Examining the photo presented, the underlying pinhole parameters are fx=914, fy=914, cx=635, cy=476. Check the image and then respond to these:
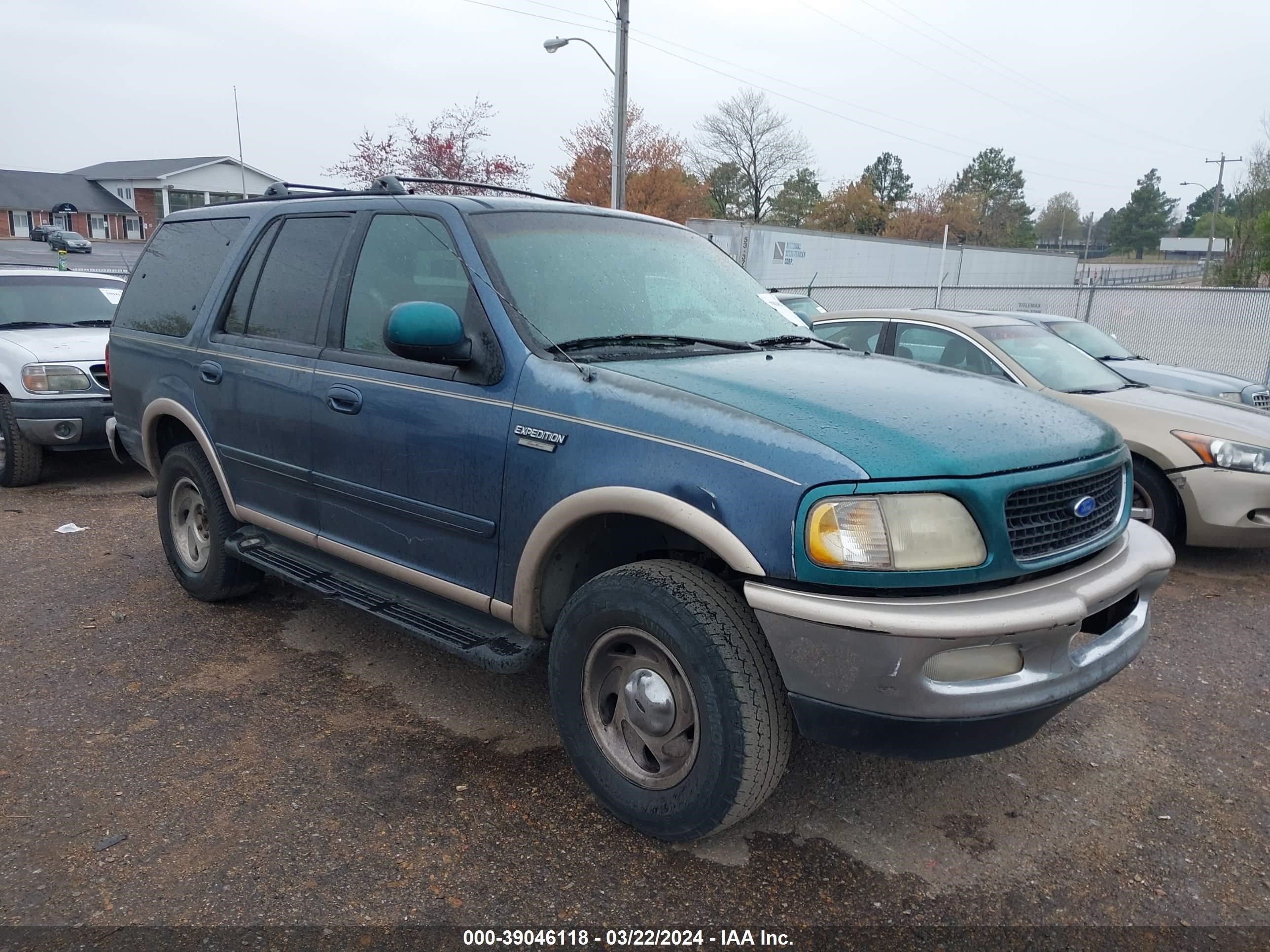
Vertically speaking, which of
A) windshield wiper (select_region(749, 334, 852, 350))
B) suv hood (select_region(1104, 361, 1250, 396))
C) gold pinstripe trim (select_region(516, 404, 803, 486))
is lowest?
suv hood (select_region(1104, 361, 1250, 396))

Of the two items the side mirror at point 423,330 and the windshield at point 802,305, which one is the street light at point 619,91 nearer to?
the windshield at point 802,305

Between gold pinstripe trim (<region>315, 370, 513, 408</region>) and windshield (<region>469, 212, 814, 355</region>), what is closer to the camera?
gold pinstripe trim (<region>315, 370, 513, 408</region>)

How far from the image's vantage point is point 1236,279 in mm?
29250

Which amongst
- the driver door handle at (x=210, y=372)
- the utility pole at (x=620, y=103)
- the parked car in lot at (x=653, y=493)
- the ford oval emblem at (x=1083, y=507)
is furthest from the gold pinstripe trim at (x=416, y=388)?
the utility pole at (x=620, y=103)

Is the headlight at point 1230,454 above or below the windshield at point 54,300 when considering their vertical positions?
below

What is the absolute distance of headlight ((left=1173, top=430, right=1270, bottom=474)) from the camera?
17.5 feet

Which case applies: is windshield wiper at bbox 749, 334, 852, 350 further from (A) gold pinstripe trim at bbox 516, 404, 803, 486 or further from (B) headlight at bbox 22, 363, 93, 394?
(B) headlight at bbox 22, 363, 93, 394

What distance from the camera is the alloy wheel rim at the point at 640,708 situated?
268 centimetres

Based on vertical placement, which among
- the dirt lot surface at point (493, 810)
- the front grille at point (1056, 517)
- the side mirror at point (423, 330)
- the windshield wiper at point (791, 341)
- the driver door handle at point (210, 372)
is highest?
the side mirror at point (423, 330)

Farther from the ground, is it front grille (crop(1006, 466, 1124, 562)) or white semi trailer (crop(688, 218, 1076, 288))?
white semi trailer (crop(688, 218, 1076, 288))

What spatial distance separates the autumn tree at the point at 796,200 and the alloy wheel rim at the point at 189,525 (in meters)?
63.4

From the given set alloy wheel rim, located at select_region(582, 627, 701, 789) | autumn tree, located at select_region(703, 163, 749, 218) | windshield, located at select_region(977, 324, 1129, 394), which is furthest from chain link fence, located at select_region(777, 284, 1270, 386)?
autumn tree, located at select_region(703, 163, 749, 218)

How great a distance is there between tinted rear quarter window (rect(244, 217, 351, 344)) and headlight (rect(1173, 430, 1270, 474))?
496cm

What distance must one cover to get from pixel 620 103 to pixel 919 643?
57.5ft
